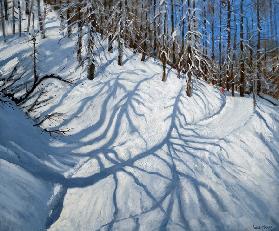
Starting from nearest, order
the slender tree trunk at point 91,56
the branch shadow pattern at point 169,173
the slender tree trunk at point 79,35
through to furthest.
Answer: the branch shadow pattern at point 169,173 < the slender tree trunk at point 91,56 < the slender tree trunk at point 79,35

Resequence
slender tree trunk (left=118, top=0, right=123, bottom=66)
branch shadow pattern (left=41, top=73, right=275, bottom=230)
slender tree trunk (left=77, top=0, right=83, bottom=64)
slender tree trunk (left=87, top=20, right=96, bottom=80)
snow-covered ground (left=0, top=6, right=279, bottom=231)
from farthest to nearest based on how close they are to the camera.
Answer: slender tree trunk (left=118, top=0, right=123, bottom=66), slender tree trunk (left=77, top=0, right=83, bottom=64), slender tree trunk (left=87, top=20, right=96, bottom=80), branch shadow pattern (left=41, top=73, right=275, bottom=230), snow-covered ground (left=0, top=6, right=279, bottom=231)

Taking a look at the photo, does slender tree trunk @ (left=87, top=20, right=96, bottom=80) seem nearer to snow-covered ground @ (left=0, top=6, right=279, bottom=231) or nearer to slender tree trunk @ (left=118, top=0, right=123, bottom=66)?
→ snow-covered ground @ (left=0, top=6, right=279, bottom=231)

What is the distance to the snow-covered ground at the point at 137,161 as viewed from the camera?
9.20 metres

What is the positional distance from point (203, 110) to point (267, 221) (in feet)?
37.9

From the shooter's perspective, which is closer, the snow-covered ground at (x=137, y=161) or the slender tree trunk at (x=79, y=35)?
the snow-covered ground at (x=137, y=161)

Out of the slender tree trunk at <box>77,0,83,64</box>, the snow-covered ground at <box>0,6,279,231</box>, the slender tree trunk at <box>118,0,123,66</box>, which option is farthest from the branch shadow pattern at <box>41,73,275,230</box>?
the slender tree trunk at <box>118,0,123,66</box>

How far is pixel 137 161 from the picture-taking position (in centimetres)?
1320

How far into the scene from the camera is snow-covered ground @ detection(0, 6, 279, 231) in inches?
362

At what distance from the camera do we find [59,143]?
15117 mm

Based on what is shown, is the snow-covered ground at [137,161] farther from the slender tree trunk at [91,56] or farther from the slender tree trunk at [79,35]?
the slender tree trunk at [79,35]
